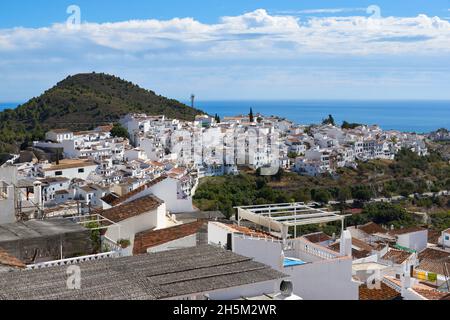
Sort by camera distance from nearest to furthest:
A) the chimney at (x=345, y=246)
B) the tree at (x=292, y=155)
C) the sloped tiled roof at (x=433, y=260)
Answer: the chimney at (x=345, y=246) → the sloped tiled roof at (x=433, y=260) → the tree at (x=292, y=155)

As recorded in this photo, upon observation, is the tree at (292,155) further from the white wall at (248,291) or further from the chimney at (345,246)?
the white wall at (248,291)

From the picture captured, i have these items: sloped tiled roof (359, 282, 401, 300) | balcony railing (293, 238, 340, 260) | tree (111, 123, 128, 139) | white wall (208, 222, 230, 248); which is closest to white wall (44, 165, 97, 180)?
tree (111, 123, 128, 139)

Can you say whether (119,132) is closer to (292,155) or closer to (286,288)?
(292,155)

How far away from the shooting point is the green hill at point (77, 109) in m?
48.1

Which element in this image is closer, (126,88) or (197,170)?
(197,170)

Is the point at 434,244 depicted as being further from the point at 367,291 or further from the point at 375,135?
the point at 375,135

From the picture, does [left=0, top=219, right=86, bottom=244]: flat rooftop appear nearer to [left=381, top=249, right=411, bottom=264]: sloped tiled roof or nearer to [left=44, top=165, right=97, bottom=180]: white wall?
[left=381, top=249, right=411, bottom=264]: sloped tiled roof

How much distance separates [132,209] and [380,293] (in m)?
5.11

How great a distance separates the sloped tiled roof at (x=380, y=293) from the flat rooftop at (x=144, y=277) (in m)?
3.65

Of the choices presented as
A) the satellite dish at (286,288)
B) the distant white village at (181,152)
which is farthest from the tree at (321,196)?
the satellite dish at (286,288)

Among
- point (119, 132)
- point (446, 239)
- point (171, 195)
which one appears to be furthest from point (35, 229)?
point (119, 132)

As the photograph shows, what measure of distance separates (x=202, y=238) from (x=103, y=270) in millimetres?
3510
